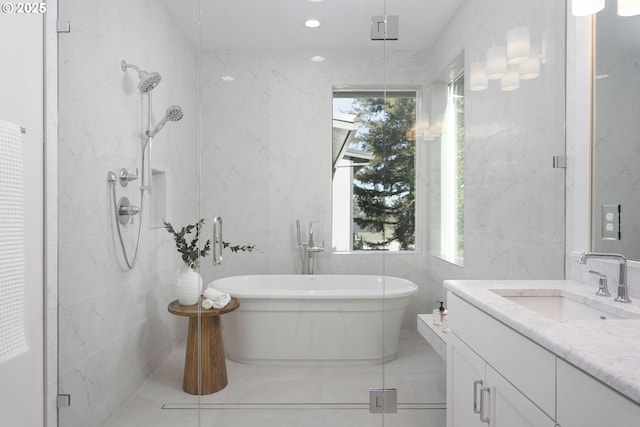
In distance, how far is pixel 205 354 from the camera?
2.20 metres

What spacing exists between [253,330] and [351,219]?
2.73 ft

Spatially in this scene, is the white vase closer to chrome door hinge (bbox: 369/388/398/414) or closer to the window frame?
the window frame

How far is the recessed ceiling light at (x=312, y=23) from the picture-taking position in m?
2.21

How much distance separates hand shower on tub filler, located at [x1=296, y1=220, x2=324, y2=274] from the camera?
7.45 ft

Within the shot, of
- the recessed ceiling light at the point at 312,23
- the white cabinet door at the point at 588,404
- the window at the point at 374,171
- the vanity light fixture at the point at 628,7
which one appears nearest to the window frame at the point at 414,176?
the window at the point at 374,171

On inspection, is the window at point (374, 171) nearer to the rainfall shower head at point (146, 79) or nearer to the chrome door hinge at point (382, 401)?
the chrome door hinge at point (382, 401)

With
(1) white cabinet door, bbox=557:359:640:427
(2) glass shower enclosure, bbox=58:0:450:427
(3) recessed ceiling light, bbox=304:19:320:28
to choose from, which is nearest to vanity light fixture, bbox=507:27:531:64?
(2) glass shower enclosure, bbox=58:0:450:427

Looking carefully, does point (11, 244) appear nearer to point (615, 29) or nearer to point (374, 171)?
point (374, 171)

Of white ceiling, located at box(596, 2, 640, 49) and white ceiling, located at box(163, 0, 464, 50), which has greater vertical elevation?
white ceiling, located at box(163, 0, 464, 50)

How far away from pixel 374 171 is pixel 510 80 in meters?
0.90

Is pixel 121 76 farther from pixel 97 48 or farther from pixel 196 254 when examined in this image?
pixel 196 254

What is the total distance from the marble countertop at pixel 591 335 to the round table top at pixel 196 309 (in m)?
1.23

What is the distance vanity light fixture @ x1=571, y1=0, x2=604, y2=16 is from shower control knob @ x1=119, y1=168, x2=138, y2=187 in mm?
2414

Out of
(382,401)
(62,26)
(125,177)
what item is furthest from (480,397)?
(62,26)
